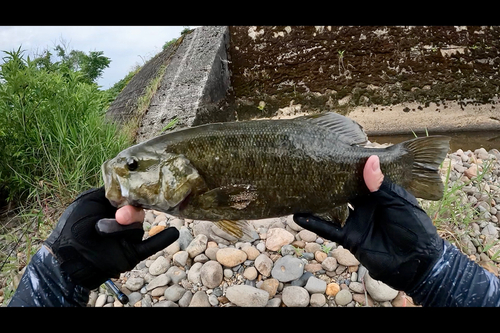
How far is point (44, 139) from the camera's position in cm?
464

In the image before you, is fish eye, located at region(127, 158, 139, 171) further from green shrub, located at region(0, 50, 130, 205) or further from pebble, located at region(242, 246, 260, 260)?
green shrub, located at region(0, 50, 130, 205)

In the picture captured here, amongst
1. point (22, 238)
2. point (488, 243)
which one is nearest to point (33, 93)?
point (22, 238)

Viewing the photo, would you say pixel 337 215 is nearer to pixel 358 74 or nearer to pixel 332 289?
pixel 332 289

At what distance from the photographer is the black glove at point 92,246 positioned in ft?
7.48

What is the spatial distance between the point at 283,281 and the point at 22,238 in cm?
376

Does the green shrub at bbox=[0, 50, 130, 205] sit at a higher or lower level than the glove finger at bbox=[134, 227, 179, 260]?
higher

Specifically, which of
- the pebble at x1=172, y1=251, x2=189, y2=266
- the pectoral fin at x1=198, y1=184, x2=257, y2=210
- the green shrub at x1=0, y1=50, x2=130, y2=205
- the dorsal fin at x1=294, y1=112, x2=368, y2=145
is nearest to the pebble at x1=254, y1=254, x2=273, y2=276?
the pebble at x1=172, y1=251, x2=189, y2=266

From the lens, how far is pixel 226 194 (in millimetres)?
2148

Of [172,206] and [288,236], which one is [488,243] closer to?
[288,236]

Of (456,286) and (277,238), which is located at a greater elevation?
(456,286)

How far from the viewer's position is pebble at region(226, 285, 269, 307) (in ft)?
9.50

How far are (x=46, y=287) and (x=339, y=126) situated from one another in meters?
2.52

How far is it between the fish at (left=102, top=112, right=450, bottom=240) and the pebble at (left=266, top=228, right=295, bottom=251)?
51.2 inches

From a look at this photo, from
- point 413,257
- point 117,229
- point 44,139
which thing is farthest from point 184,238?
point 44,139
